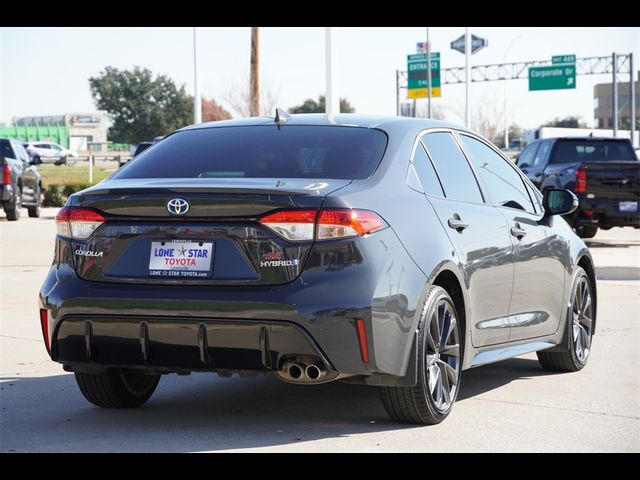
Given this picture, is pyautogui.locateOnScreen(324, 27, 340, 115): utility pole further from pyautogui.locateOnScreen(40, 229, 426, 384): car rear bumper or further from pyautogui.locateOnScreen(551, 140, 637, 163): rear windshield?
pyautogui.locateOnScreen(40, 229, 426, 384): car rear bumper

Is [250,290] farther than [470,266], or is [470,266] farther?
[470,266]

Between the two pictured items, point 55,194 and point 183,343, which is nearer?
point 183,343

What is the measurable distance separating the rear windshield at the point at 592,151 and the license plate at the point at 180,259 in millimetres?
17596

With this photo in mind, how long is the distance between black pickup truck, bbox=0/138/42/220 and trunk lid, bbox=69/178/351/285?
2196cm

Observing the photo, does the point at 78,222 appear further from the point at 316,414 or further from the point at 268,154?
the point at 316,414

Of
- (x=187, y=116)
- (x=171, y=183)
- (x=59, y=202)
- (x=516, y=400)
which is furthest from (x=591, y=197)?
(x=187, y=116)

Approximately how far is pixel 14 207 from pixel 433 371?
23232 mm

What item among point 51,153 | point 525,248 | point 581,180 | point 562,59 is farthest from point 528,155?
point 51,153

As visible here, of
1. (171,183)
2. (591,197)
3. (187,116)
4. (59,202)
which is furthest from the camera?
(187,116)

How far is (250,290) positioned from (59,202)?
1306 inches

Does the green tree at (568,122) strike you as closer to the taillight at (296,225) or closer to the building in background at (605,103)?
the building in background at (605,103)

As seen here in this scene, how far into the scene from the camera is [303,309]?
5.66 m

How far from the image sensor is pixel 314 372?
5.81 meters

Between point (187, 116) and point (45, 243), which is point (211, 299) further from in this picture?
point (187, 116)
